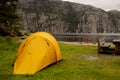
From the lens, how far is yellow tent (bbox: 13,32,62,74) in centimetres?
1419

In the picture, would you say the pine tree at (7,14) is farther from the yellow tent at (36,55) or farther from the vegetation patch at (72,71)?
the yellow tent at (36,55)

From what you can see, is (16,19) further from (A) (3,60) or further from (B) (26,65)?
(B) (26,65)

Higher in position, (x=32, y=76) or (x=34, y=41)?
(x=34, y=41)

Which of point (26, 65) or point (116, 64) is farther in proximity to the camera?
point (116, 64)

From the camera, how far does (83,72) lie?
13977 mm

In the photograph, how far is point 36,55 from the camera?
1497 centimetres

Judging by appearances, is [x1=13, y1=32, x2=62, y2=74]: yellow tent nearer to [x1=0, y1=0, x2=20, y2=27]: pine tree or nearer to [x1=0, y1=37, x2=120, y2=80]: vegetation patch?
[x1=0, y1=37, x2=120, y2=80]: vegetation patch

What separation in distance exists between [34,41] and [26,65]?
2.45 metres

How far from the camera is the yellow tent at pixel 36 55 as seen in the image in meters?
14.2

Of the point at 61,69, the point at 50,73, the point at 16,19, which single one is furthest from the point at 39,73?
the point at 16,19

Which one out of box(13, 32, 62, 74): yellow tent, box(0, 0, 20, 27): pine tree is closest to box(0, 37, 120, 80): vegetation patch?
box(13, 32, 62, 74): yellow tent

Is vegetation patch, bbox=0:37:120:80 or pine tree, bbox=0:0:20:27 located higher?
pine tree, bbox=0:0:20:27

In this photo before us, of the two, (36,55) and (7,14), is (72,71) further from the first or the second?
(7,14)

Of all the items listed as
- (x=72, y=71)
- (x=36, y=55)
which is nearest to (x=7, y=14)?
(x=36, y=55)
